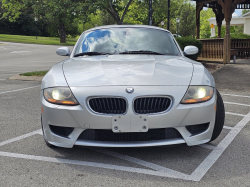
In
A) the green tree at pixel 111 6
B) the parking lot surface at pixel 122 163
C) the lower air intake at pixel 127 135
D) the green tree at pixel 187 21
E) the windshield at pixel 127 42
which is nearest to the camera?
the parking lot surface at pixel 122 163

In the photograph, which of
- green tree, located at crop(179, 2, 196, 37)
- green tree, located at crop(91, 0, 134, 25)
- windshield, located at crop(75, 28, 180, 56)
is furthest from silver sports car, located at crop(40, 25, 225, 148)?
green tree, located at crop(179, 2, 196, 37)

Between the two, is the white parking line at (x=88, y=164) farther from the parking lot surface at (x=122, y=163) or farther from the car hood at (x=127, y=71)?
the car hood at (x=127, y=71)

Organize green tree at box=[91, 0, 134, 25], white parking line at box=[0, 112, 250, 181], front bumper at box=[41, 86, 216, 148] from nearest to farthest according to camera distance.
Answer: white parking line at box=[0, 112, 250, 181], front bumper at box=[41, 86, 216, 148], green tree at box=[91, 0, 134, 25]

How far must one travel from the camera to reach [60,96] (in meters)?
3.48

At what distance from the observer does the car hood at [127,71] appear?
11.5 ft

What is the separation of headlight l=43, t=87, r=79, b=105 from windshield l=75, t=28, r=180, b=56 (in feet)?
4.51

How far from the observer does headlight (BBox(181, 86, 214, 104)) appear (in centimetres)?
343

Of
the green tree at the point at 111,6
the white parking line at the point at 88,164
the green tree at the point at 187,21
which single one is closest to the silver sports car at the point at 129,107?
the white parking line at the point at 88,164

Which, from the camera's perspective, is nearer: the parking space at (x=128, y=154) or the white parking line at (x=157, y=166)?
the white parking line at (x=157, y=166)

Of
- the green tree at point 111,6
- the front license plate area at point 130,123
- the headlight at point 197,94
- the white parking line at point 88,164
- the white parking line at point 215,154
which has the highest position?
the green tree at point 111,6

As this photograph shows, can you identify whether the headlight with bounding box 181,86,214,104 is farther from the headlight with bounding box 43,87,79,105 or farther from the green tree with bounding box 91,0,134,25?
the green tree with bounding box 91,0,134,25

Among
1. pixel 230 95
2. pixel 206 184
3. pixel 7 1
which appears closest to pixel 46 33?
pixel 7 1

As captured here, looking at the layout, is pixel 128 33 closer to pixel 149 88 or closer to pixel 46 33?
pixel 149 88

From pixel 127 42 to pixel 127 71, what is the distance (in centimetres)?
129
